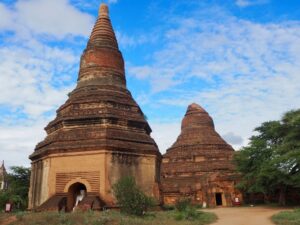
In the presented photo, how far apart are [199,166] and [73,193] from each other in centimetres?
1910

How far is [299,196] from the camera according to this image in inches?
1171

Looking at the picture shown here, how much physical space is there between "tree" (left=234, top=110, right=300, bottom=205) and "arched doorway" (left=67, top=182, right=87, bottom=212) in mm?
12386

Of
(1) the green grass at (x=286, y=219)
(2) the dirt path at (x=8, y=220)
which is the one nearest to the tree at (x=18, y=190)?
(2) the dirt path at (x=8, y=220)

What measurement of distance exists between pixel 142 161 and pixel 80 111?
473 cm

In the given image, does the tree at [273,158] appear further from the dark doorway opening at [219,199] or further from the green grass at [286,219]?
the green grass at [286,219]

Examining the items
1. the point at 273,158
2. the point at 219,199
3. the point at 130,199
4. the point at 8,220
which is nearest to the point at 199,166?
the point at 219,199

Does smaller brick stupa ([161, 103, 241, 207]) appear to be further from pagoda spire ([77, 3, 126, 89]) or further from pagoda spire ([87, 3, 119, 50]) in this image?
pagoda spire ([87, 3, 119, 50])

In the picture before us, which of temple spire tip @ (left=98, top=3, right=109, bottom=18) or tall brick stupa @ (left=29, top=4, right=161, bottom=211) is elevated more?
temple spire tip @ (left=98, top=3, right=109, bottom=18)

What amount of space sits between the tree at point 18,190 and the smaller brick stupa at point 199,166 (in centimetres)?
1172

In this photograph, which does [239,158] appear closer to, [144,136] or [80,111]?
[144,136]

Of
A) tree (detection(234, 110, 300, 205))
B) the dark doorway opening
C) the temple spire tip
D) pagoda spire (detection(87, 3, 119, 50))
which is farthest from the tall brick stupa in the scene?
the dark doorway opening

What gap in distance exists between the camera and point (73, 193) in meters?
20.4

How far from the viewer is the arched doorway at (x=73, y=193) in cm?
2001

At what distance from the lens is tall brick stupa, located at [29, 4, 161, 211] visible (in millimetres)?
19844
